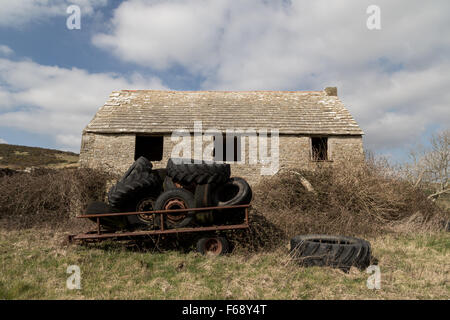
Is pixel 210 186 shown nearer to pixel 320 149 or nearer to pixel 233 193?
pixel 233 193

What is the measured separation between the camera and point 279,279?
434 centimetres

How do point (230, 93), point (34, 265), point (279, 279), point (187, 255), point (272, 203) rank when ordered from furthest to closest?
point (230, 93)
point (272, 203)
point (187, 255)
point (34, 265)
point (279, 279)

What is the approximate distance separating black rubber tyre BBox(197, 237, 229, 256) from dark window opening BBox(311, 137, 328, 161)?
338 inches

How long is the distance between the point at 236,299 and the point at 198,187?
103 inches

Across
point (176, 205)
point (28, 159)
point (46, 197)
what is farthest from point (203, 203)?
point (28, 159)

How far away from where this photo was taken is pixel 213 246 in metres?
5.93

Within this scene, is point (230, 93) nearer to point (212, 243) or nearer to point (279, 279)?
point (212, 243)

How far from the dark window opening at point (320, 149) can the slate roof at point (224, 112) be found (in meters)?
0.99

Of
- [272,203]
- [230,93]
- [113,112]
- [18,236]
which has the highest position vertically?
[230,93]

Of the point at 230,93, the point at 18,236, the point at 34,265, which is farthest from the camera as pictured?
the point at 230,93

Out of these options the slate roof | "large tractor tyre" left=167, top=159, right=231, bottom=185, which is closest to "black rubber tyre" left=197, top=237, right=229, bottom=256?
"large tractor tyre" left=167, top=159, right=231, bottom=185

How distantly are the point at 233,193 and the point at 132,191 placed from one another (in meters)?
2.27

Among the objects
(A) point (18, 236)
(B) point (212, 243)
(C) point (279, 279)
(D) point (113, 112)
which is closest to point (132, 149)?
(D) point (113, 112)

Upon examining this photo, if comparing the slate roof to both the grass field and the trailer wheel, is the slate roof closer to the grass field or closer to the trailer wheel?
the trailer wheel
